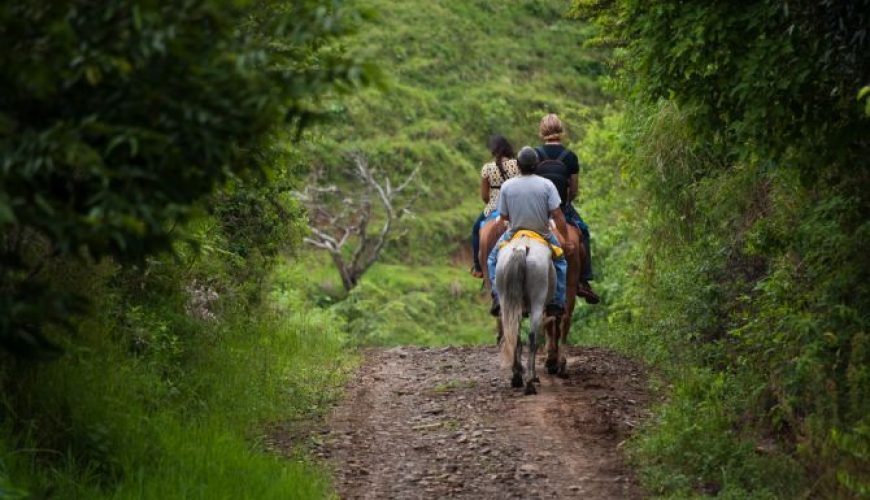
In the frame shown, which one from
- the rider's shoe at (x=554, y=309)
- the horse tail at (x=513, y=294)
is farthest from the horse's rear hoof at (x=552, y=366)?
the horse tail at (x=513, y=294)

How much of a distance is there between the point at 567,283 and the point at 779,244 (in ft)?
16.3

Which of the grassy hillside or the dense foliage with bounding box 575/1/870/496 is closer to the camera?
the dense foliage with bounding box 575/1/870/496

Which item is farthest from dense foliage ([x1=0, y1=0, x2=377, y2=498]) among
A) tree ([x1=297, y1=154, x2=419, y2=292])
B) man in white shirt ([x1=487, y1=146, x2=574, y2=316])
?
tree ([x1=297, y1=154, x2=419, y2=292])

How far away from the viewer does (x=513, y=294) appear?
39.8 feet

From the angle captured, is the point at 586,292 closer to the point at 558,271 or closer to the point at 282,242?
the point at 558,271

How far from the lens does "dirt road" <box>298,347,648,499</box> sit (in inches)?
354

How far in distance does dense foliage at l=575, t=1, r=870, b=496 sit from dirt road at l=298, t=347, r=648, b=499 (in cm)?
56

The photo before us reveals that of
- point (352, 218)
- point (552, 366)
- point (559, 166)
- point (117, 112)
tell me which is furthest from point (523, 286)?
point (352, 218)

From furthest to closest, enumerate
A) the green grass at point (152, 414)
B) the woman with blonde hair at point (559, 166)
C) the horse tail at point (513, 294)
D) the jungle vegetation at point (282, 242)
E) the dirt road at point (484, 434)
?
the woman with blonde hair at point (559, 166), the horse tail at point (513, 294), the dirt road at point (484, 434), the green grass at point (152, 414), the jungle vegetation at point (282, 242)

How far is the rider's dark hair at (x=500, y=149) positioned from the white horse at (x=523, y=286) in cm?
254

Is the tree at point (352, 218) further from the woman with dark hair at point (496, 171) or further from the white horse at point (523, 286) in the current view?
the white horse at point (523, 286)

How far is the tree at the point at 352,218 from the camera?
3197 centimetres

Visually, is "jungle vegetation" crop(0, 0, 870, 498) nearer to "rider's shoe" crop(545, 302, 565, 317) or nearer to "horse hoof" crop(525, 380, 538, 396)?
"rider's shoe" crop(545, 302, 565, 317)

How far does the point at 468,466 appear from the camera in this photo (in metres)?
9.52
